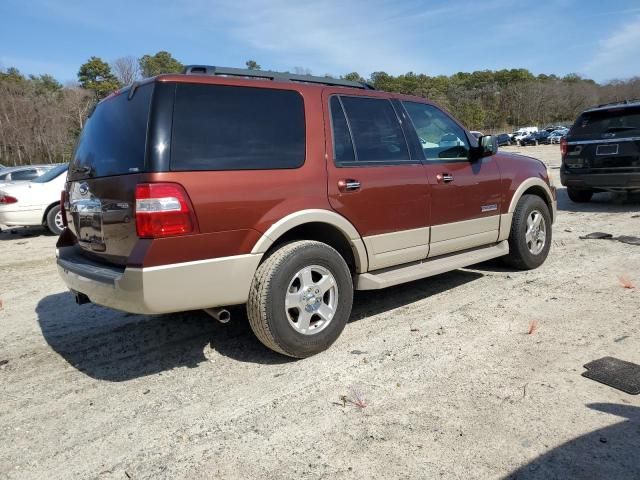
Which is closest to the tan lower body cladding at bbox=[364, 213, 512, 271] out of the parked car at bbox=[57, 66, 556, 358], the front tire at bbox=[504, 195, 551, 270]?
the parked car at bbox=[57, 66, 556, 358]

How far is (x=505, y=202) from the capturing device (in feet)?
16.5

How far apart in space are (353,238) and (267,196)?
0.83 m

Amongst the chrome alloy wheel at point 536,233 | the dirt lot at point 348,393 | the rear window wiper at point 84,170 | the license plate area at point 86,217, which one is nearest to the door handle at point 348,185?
the dirt lot at point 348,393

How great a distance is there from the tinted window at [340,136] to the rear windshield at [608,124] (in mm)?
6989

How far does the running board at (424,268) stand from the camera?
152 inches

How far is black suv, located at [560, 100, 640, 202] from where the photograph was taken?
8414 mm

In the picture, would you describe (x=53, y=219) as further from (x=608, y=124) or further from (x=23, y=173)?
(x=608, y=124)

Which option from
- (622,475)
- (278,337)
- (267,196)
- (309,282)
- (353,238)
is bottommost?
(622,475)

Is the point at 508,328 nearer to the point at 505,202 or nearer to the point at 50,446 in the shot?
the point at 505,202

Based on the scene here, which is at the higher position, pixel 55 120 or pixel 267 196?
pixel 55 120

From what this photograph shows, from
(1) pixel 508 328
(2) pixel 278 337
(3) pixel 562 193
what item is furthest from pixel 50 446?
(3) pixel 562 193

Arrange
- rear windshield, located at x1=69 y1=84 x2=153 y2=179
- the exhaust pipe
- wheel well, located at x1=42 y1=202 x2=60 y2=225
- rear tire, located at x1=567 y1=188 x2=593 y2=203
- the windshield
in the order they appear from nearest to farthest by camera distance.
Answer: rear windshield, located at x1=69 y1=84 x2=153 y2=179
the exhaust pipe
wheel well, located at x1=42 y1=202 x2=60 y2=225
the windshield
rear tire, located at x1=567 y1=188 x2=593 y2=203

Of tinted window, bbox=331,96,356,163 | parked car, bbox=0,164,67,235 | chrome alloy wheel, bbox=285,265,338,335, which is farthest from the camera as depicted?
parked car, bbox=0,164,67,235

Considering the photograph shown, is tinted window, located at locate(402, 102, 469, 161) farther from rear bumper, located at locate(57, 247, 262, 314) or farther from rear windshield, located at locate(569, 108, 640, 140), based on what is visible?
rear windshield, located at locate(569, 108, 640, 140)
